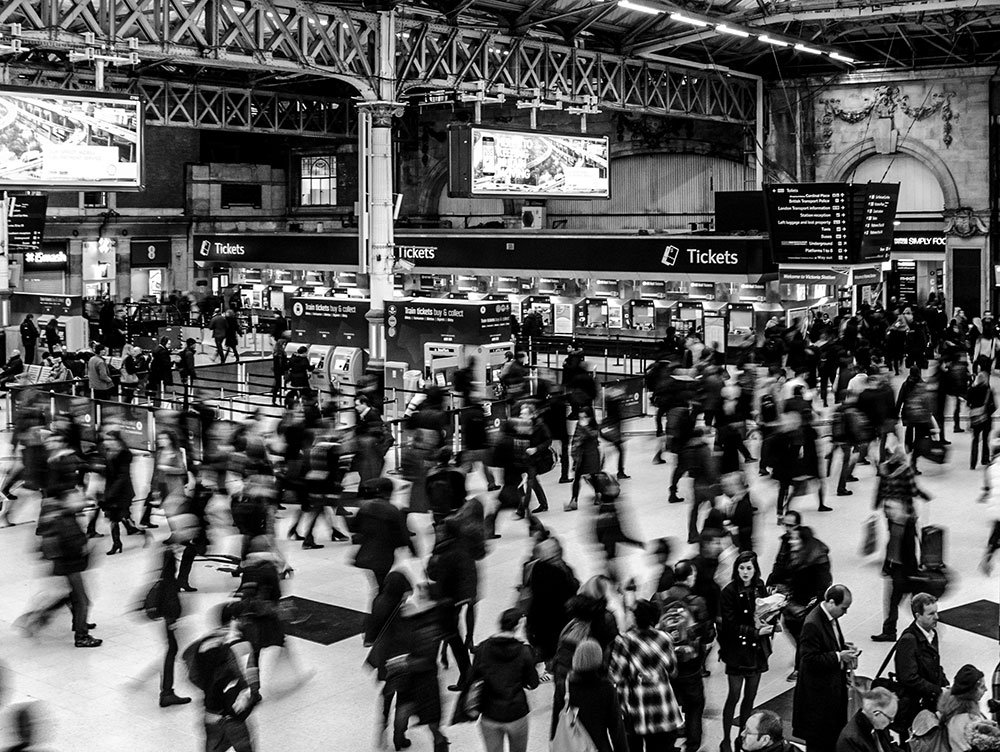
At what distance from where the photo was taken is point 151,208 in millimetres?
45969

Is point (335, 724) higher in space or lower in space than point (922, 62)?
lower

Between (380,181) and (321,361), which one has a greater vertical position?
(380,181)

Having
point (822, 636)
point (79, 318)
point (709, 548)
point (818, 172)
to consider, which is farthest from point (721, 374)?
point (818, 172)

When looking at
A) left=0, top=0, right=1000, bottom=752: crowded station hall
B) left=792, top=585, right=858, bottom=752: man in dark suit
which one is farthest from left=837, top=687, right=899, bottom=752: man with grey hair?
left=792, top=585, right=858, bottom=752: man in dark suit

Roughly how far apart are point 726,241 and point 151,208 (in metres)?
23.6

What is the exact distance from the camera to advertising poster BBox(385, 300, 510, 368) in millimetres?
22594

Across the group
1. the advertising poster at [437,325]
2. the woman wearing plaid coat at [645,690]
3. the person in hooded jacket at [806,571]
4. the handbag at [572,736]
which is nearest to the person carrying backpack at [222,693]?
the handbag at [572,736]

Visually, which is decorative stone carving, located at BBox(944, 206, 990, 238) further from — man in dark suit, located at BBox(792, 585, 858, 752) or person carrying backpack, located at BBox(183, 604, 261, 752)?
person carrying backpack, located at BBox(183, 604, 261, 752)

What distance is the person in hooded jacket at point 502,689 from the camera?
7.27 m

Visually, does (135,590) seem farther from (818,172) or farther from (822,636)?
(818,172)

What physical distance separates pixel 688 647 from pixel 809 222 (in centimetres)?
2168

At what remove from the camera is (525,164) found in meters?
24.5

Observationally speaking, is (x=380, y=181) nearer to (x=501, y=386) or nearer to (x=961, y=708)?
(x=501, y=386)

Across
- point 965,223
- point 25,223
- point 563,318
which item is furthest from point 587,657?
point 965,223
